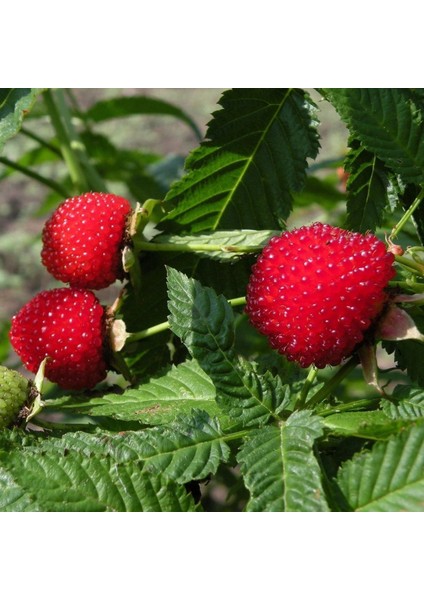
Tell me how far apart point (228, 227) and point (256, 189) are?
3.0 inches

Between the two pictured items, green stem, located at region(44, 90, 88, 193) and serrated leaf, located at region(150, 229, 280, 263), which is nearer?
serrated leaf, located at region(150, 229, 280, 263)

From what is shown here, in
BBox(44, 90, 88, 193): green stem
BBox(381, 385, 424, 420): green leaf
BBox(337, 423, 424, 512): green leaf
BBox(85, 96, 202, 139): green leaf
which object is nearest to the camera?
BBox(337, 423, 424, 512): green leaf

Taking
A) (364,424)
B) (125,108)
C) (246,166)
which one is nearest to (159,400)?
(364,424)

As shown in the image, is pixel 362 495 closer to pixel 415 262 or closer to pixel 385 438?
pixel 385 438

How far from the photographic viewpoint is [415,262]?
99cm

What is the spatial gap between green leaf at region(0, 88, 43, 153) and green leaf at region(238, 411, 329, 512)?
22.7 inches

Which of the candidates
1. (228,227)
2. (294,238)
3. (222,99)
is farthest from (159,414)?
(222,99)

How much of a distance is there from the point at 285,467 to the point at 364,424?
0.09 metres

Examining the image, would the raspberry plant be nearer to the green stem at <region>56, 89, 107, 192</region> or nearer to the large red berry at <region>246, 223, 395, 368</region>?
the large red berry at <region>246, 223, 395, 368</region>

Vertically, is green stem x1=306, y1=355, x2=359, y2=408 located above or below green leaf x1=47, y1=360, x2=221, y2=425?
above

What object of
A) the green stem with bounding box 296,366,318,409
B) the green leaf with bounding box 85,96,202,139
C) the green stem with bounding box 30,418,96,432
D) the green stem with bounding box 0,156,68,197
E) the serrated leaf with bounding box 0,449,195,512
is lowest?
the green stem with bounding box 30,418,96,432

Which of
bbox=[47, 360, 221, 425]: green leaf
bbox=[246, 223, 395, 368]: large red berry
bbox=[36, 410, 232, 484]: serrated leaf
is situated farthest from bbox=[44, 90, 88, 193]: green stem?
bbox=[36, 410, 232, 484]: serrated leaf

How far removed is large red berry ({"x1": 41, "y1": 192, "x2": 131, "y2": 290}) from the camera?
1.22m

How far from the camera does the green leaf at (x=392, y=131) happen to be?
1.08m
